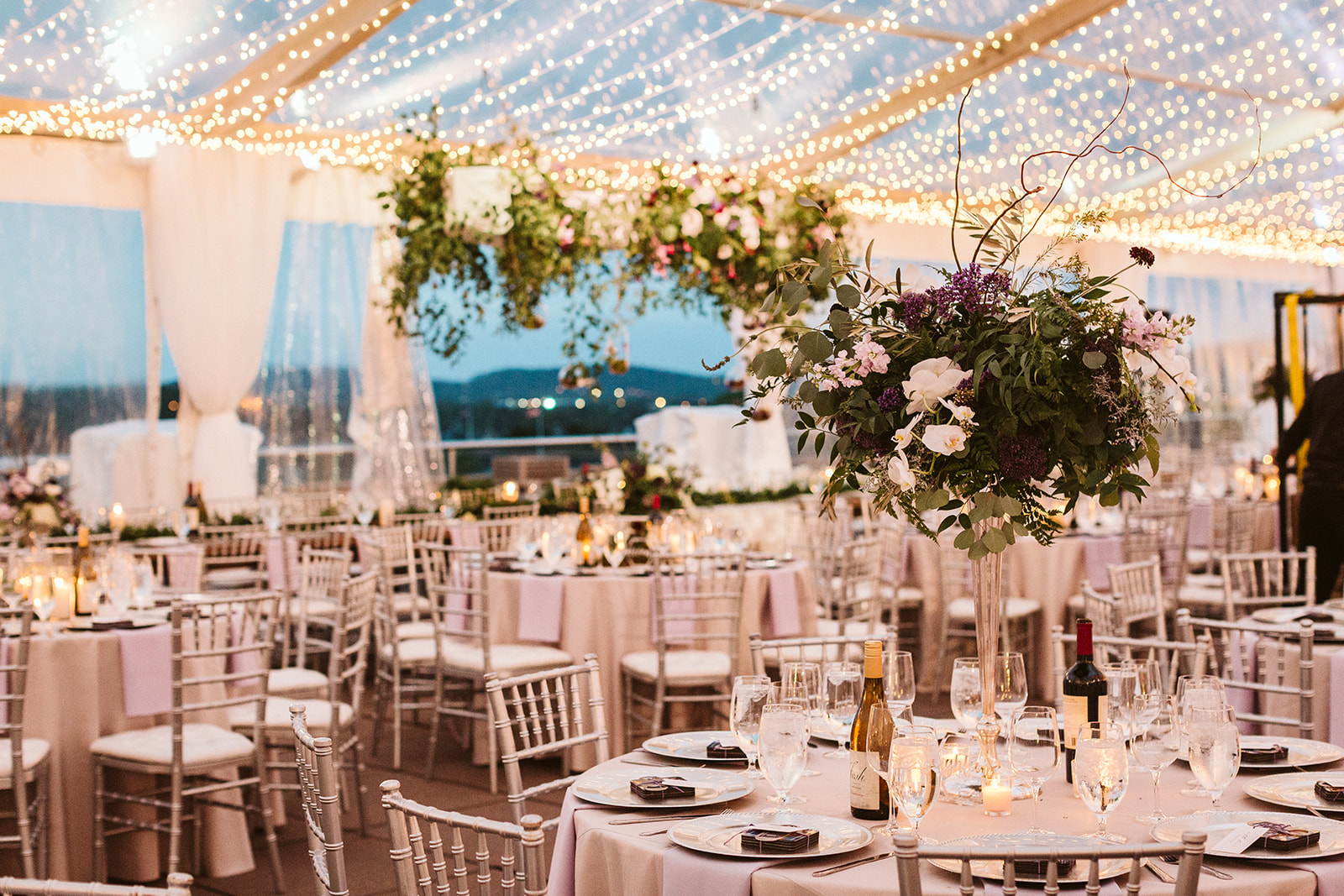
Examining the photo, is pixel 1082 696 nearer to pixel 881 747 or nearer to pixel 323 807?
pixel 881 747

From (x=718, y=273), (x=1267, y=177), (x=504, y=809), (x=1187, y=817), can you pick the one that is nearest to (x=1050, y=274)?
(x=1187, y=817)

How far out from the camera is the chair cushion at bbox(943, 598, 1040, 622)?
6590 millimetres

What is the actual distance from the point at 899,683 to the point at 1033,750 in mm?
343

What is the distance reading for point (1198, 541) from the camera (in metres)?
8.98

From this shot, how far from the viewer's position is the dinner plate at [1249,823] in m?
1.88

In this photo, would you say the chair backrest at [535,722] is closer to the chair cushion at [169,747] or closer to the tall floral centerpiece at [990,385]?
the tall floral centerpiece at [990,385]

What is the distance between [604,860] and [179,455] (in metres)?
7.10

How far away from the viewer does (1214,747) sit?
79.2 inches

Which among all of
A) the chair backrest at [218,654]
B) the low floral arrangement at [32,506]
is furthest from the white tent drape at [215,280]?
the chair backrest at [218,654]

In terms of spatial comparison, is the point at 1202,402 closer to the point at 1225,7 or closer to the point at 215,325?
the point at 1225,7

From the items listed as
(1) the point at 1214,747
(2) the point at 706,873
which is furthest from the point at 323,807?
(1) the point at 1214,747

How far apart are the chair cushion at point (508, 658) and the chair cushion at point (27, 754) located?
1.72 metres

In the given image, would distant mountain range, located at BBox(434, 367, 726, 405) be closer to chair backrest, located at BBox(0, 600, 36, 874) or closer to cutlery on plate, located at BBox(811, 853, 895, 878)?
chair backrest, located at BBox(0, 600, 36, 874)

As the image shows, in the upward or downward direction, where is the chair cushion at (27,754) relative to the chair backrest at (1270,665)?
downward
